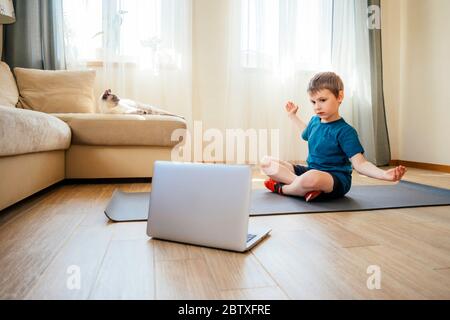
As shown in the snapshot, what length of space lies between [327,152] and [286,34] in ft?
5.89

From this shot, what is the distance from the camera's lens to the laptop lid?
76 centimetres

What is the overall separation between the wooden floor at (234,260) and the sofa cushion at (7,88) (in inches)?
47.6

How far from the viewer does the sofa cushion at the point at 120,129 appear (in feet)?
5.98

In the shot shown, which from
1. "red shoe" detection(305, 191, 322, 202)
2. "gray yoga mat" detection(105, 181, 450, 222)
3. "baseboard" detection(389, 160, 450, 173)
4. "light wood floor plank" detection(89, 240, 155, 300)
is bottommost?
"baseboard" detection(389, 160, 450, 173)

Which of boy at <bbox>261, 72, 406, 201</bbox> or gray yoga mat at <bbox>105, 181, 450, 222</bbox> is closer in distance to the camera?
gray yoga mat at <bbox>105, 181, 450, 222</bbox>

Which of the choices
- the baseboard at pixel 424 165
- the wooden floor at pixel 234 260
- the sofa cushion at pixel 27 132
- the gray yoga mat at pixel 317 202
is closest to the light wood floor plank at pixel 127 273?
the wooden floor at pixel 234 260

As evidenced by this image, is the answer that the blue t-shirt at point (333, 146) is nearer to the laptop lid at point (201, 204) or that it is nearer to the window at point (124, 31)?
the laptop lid at point (201, 204)

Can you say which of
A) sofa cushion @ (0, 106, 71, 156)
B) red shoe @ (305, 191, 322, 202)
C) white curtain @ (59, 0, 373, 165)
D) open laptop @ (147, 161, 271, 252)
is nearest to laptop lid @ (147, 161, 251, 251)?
open laptop @ (147, 161, 271, 252)

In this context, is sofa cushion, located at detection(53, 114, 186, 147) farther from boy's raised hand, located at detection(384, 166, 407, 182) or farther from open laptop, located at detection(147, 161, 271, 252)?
boy's raised hand, located at detection(384, 166, 407, 182)

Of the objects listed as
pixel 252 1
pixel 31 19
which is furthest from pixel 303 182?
pixel 31 19

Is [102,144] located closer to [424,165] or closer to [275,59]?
[275,59]

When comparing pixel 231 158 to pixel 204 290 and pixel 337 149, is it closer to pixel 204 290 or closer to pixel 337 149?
pixel 337 149

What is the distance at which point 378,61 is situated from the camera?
9.96 ft

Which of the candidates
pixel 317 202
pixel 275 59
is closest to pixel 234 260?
pixel 317 202
